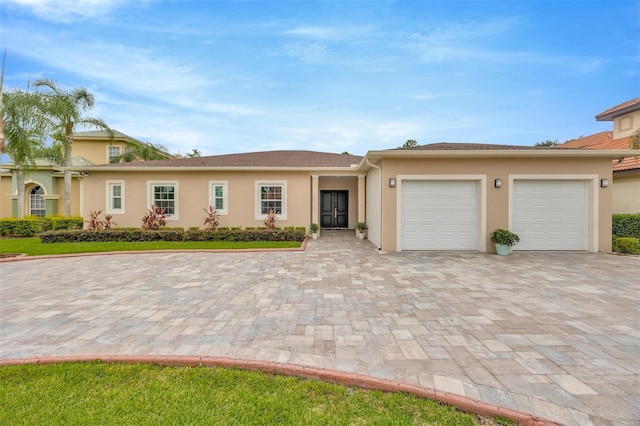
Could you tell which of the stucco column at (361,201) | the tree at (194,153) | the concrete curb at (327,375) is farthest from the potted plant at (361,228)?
the tree at (194,153)

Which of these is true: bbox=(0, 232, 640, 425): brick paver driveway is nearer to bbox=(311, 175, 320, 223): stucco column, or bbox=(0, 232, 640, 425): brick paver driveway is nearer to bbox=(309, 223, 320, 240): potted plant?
bbox=(309, 223, 320, 240): potted plant

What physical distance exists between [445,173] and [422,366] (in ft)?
24.4

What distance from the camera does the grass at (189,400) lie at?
6.60ft

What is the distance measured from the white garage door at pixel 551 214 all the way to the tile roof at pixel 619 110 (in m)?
10.6

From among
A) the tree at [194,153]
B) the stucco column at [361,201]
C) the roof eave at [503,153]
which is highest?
the tree at [194,153]

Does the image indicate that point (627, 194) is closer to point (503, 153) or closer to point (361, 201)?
point (503, 153)

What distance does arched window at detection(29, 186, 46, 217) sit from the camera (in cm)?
1748

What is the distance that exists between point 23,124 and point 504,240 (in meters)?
20.5

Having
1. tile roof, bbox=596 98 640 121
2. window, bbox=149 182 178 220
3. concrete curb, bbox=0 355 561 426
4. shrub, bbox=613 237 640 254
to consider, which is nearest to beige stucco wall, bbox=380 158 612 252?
shrub, bbox=613 237 640 254

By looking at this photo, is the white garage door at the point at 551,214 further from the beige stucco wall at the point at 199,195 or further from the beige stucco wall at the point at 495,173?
the beige stucco wall at the point at 199,195

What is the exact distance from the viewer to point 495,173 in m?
8.84

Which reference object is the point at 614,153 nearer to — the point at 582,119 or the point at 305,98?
the point at 582,119

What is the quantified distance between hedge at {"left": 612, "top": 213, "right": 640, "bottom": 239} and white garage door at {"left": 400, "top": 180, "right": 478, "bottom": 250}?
5.32m

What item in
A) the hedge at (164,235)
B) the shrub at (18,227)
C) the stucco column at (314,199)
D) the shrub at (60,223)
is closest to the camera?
the hedge at (164,235)
